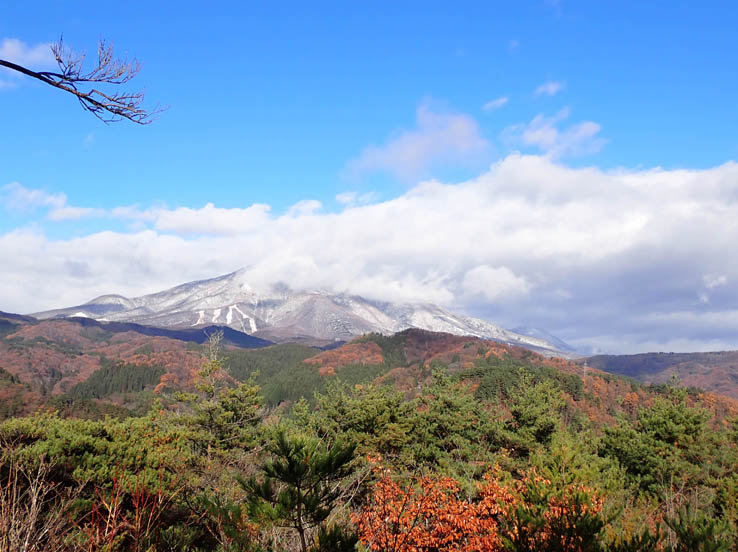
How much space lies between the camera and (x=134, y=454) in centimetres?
1475

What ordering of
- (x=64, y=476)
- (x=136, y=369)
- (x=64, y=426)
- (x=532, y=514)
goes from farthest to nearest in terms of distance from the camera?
1. (x=136, y=369)
2. (x=64, y=426)
3. (x=64, y=476)
4. (x=532, y=514)

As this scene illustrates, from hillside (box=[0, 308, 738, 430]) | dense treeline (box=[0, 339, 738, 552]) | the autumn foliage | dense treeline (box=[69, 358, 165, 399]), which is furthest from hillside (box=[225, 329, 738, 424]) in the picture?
the autumn foliage

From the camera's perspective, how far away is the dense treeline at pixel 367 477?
551 centimetres

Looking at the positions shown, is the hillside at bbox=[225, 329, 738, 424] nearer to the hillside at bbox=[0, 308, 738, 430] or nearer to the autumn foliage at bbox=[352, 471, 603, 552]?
the hillside at bbox=[0, 308, 738, 430]

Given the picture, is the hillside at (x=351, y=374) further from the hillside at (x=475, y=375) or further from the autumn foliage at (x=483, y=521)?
the autumn foliage at (x=483, y=521)

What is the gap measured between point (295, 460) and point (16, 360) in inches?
9010

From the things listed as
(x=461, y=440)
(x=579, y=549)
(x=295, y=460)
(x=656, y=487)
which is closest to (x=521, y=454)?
(x=461, y=440)

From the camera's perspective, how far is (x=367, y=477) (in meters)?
22.0

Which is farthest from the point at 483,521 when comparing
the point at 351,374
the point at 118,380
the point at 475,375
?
the point at 118,380

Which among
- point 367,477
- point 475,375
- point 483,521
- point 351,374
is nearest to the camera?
point 483,521

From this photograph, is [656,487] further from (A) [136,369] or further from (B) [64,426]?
(A) [136,369]

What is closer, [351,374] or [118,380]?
[351,374]

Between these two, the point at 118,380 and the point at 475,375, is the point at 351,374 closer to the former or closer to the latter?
the point at 475,375

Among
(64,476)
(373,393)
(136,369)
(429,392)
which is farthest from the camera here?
A: (136,369)
